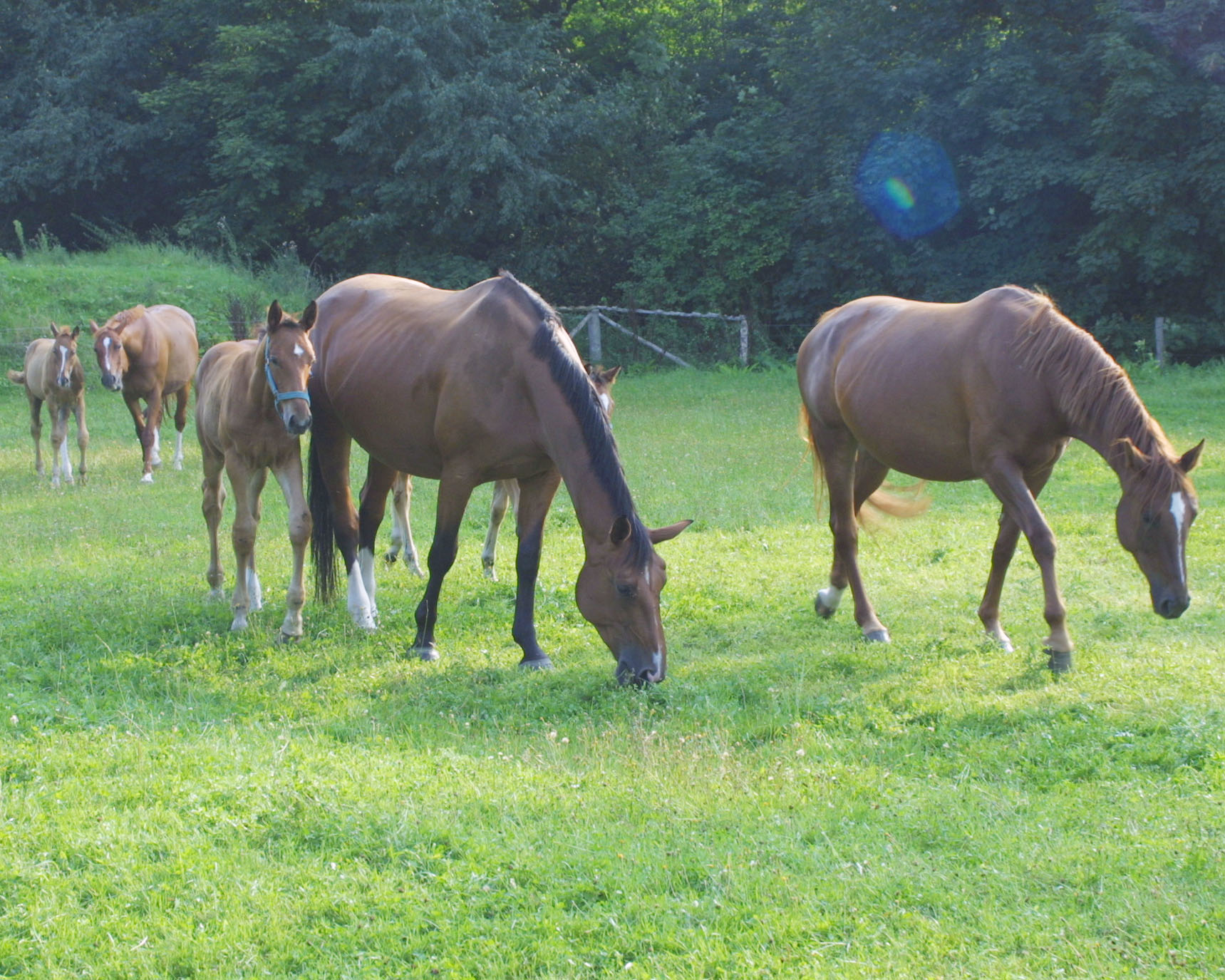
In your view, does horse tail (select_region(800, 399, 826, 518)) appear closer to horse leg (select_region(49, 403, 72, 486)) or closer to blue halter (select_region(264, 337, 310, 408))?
blue halter (select_region(264, 337, 310, 408))

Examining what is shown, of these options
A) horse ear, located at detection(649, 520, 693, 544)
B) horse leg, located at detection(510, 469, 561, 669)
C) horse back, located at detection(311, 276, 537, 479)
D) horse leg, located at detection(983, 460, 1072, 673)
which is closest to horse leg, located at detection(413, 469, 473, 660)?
horse back, located at detection(311, 276, 537, 479)

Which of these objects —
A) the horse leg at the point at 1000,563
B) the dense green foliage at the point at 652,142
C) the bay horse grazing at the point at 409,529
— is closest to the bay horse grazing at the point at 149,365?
the bay horse grazing at the point at 409,529

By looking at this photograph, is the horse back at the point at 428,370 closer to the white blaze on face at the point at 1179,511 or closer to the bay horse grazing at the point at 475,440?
the bay horse grazing at the point at 475,440

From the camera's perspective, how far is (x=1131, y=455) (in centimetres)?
570

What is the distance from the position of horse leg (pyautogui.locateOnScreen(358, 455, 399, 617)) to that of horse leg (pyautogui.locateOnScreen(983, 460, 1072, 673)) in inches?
153

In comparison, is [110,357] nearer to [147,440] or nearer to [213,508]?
[147,440]

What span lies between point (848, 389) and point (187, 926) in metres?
5.23

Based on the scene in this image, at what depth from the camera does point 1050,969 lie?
314cm

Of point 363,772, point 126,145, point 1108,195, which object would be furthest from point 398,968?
point 126,145

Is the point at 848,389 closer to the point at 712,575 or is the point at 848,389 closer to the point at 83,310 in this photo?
the point at 712,575

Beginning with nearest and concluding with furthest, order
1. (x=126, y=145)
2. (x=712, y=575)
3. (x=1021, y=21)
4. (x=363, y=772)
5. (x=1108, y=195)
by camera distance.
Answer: (x=363, y=772)
(x=712, y=575)
(x=1108, y=195)
(x=1021, y=21)
(x=126, y=145)

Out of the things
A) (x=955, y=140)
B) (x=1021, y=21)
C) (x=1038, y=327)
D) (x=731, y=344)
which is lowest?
(x=731, y=344)

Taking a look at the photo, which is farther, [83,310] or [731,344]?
[731,344]

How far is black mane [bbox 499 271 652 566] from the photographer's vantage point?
5.88 meters
